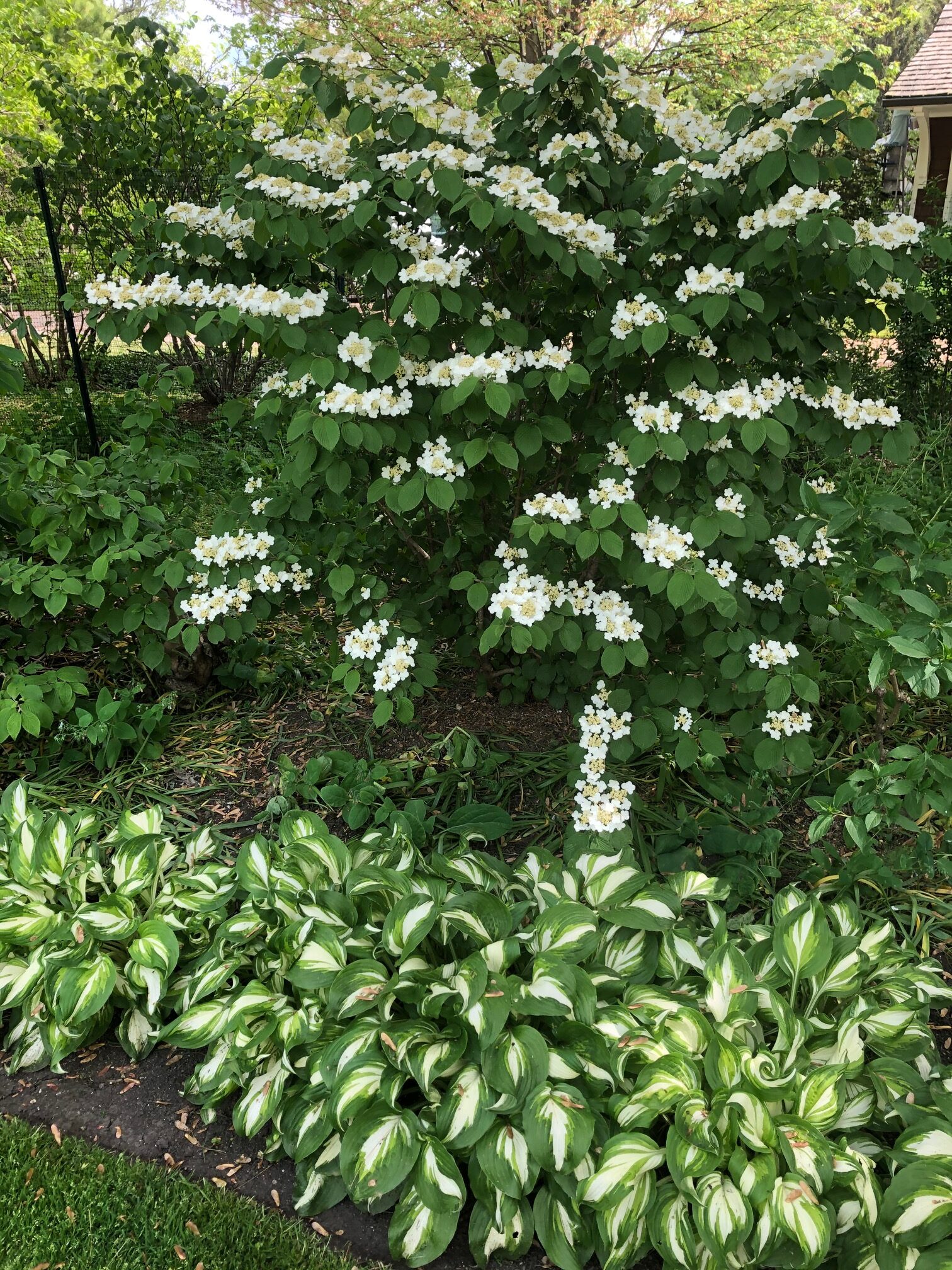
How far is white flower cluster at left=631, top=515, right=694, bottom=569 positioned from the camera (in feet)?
5.79

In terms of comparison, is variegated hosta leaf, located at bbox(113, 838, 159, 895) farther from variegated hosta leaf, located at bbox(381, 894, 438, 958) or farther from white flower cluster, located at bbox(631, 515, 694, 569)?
white flower cluster, located at bbox(631, 515, 694, 569)

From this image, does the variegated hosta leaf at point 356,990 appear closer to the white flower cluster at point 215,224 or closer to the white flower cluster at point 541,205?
the white flower cluster at point 541,205

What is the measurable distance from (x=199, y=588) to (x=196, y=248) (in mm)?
832

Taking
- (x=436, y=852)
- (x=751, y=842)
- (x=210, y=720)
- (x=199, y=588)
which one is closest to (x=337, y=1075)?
(x=436, y=852)

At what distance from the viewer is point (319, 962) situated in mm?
1691

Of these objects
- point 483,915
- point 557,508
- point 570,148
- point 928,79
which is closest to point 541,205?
point 570,148

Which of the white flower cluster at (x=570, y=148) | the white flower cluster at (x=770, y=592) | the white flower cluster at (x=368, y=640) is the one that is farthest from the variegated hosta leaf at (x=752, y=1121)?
the white flower cluster at (x=570, y=148)

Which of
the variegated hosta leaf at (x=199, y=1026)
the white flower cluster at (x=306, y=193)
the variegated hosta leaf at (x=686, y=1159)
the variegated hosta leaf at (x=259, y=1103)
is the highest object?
the white flower cluster at (x=306, y=193)

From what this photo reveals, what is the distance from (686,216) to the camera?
77.5 inches

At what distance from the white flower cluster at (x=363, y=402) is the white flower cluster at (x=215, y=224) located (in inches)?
19.4

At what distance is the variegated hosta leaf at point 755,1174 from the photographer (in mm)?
1320

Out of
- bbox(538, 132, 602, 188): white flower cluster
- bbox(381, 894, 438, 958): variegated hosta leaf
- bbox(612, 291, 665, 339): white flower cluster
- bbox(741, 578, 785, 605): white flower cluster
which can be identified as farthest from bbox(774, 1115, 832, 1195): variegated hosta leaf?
bbox(538, 132, 602, 188): white flower cluster

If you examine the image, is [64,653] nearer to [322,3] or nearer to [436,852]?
[436,852]

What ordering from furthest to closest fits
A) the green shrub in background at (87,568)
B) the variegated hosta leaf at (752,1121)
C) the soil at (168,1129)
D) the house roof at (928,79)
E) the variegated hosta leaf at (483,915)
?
the house roof at (928,79), the green shrub in background at (87,568), the variegated hosta leaf at (483,915), the soil at (168,1129), the variegated hosta leaf at (752,1121)
